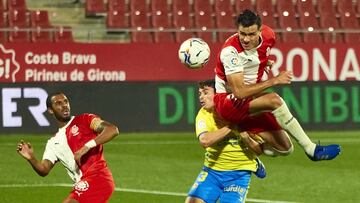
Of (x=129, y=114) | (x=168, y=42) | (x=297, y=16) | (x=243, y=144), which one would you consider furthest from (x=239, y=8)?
(x=243, y=144)

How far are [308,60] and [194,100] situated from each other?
147 inches

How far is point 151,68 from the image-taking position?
26.0m

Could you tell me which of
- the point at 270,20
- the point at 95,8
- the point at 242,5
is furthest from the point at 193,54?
the point at 242,5

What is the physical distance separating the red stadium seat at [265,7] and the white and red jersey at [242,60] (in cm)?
1792

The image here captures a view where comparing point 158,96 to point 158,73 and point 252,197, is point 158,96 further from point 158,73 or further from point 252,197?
point 252,197

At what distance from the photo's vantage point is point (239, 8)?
28.6 metres

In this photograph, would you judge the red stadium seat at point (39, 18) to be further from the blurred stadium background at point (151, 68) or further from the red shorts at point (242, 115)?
the red shorts at point (242, 115)

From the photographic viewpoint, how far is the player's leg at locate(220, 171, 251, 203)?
10.0 meters

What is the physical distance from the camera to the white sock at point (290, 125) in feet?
34.9

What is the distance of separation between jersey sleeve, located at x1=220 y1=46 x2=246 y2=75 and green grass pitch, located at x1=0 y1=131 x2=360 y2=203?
4.83m

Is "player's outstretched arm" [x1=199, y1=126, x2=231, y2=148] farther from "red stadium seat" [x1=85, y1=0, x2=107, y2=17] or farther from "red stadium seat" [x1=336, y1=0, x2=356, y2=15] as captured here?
"red stadium seat" [x1=336, y1=0, x2=356, y2=15]

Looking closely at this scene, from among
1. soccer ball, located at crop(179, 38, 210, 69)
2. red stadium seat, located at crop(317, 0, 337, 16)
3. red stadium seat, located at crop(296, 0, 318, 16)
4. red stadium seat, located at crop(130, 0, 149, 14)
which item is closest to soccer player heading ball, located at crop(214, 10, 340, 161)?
soccer ball, located at crop(179, 38, 210, 69)

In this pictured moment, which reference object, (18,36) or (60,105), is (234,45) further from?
(18,36)

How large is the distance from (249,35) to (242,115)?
2.60ft
